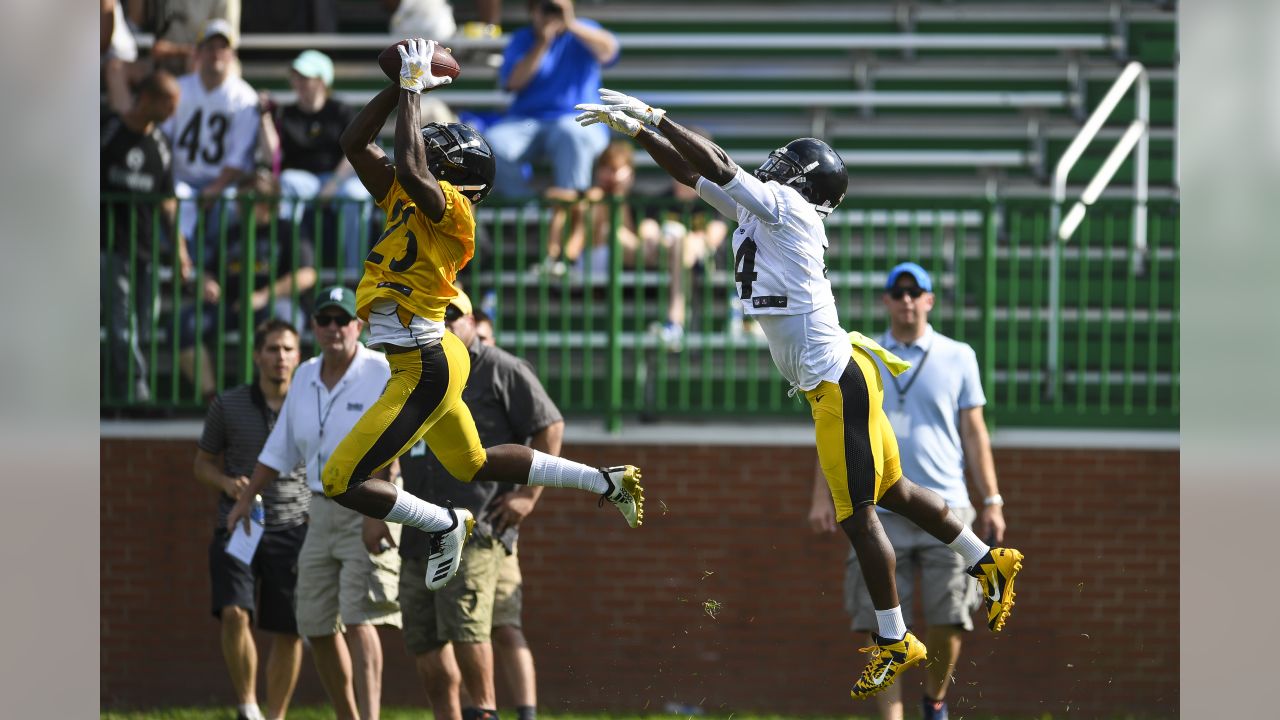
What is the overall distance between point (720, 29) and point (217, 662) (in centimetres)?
667

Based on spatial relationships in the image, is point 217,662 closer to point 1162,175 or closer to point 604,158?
point 604,158

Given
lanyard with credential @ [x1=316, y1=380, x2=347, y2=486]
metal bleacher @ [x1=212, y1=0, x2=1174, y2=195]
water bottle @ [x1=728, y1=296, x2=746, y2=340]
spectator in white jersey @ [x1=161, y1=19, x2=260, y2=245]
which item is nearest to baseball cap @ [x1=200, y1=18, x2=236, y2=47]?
spectator in white jersey @ [x1=161, y1=19, x2=260, y2=245]

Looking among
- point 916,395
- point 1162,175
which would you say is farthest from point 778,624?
point 1162,175

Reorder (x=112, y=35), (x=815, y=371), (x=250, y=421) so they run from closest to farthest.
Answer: (x=815, y=371) < (x=250, y=421) < (x=112, y=35)

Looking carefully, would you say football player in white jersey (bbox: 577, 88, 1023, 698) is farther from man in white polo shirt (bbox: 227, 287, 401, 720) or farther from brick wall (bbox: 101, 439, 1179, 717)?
brick wall (bbox: 101, 439, 1179, 717)

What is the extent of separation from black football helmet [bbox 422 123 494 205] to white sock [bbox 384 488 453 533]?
119 centimetres

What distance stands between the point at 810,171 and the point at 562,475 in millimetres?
1564

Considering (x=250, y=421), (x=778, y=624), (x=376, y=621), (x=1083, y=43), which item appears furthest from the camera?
(x=1083, y=43)

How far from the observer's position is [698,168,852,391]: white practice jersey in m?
5.62

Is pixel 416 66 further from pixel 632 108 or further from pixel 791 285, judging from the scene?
pixel 791 285

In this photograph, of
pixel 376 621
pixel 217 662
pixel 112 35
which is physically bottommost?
pixel 217 662

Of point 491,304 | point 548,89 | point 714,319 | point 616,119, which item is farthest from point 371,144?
point 548,89

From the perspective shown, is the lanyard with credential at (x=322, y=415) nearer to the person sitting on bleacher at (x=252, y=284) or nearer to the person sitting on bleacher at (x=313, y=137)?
the person sitting on bleacher at (x=252, y=284)

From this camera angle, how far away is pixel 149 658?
31.8 feet
